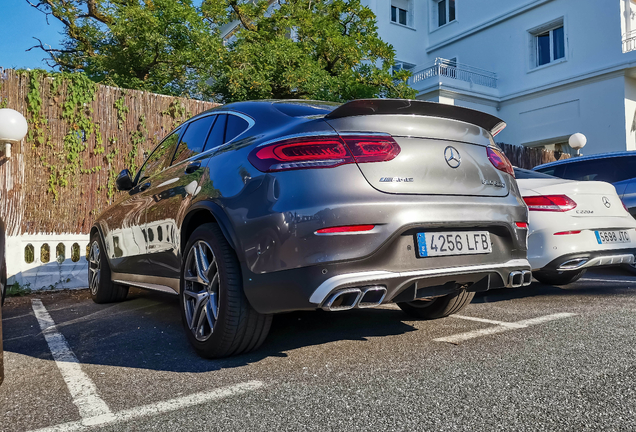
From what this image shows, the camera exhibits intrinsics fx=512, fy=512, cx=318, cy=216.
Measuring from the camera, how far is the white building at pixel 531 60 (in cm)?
1677

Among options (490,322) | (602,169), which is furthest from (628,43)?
(490,322)

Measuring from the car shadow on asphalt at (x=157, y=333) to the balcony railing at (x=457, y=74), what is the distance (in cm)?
1646

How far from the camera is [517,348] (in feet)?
9.06

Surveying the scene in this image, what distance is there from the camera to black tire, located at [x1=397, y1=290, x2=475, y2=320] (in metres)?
3.54

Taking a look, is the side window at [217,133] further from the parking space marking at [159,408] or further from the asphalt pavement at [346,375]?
the parking space marking at [159,408]

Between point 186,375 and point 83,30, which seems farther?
point 83,30

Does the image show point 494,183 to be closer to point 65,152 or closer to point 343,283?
point 343,283

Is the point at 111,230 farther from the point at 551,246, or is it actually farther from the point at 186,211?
the point at 551,246

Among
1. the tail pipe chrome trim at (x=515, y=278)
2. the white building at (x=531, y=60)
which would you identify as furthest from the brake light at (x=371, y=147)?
the white building at (x=531, y=60)

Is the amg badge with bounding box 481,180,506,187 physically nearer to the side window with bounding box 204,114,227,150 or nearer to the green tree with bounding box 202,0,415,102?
the side window with bounding box 204,114,227,150

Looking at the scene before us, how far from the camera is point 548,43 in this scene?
19.2 metres

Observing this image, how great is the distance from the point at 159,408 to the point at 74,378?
775mm

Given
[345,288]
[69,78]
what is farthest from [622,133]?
[345,288]

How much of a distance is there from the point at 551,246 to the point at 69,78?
20.2 ft
